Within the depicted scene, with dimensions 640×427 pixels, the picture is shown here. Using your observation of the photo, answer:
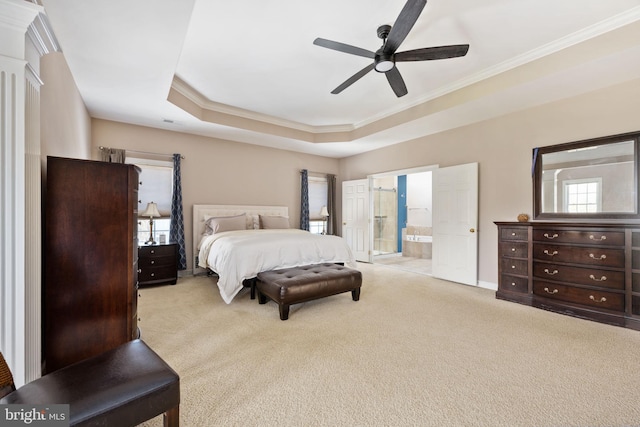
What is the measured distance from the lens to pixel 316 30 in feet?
9.00

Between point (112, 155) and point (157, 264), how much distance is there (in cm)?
191

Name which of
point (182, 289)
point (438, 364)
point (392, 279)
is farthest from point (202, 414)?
point (392, 279)

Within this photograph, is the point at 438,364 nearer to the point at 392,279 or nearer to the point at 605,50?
the point at 392,279

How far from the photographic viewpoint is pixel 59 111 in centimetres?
252

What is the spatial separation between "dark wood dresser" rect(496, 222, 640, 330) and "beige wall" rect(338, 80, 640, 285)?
0.51 meters

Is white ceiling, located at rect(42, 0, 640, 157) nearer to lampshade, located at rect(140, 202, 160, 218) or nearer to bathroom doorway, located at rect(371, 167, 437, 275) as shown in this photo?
lampshade, located at rect(140, 202, 160, 218)

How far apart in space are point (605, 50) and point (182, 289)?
578 cm

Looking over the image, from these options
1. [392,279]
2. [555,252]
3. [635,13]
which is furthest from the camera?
[392,279]

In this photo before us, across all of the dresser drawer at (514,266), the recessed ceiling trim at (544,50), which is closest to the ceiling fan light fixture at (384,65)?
the recessed ceiling trim at (544,50)

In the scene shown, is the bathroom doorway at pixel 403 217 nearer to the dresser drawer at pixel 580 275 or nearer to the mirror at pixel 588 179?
the mirror at pixel 588 179

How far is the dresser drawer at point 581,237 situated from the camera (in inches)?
114

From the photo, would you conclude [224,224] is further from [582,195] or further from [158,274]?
[582,195]

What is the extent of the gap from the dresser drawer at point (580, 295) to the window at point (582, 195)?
986 millimetres

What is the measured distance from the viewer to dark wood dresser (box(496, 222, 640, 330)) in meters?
2.82
